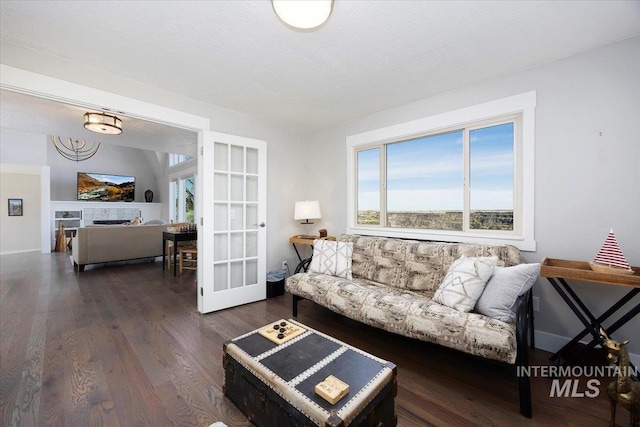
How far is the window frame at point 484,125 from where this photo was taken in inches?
87.8

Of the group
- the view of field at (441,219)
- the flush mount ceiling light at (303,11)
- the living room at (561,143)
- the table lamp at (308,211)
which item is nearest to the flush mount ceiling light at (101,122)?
the living room at (561,143)

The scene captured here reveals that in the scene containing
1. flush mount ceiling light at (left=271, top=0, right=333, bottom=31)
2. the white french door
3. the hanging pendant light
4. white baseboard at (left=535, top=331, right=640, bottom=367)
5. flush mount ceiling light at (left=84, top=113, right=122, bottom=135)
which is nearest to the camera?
flush mount ceiling light at (left=271, top=0, right=333, bottom=31)

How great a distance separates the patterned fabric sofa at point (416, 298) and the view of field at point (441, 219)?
0.37 m

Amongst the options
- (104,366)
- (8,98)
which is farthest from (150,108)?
(104,366)

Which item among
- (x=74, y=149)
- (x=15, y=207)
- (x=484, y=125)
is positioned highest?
(x=74, y=149)

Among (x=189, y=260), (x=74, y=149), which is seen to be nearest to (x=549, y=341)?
(x=189, y=260)

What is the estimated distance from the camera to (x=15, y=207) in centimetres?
682

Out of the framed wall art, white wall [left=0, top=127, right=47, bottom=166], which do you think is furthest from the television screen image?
the framed wall art

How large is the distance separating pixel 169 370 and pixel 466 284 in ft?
7.45

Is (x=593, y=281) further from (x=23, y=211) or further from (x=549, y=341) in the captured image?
(x=23, y=211)

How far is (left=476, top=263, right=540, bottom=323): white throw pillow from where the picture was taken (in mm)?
1722

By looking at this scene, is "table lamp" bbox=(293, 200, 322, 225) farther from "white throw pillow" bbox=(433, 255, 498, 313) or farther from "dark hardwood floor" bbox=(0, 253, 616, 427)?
"white throw pillow" bbox=(433, 255, 498, 313)

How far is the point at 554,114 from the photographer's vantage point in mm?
2127

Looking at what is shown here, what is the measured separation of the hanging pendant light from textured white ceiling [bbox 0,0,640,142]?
8194mm
